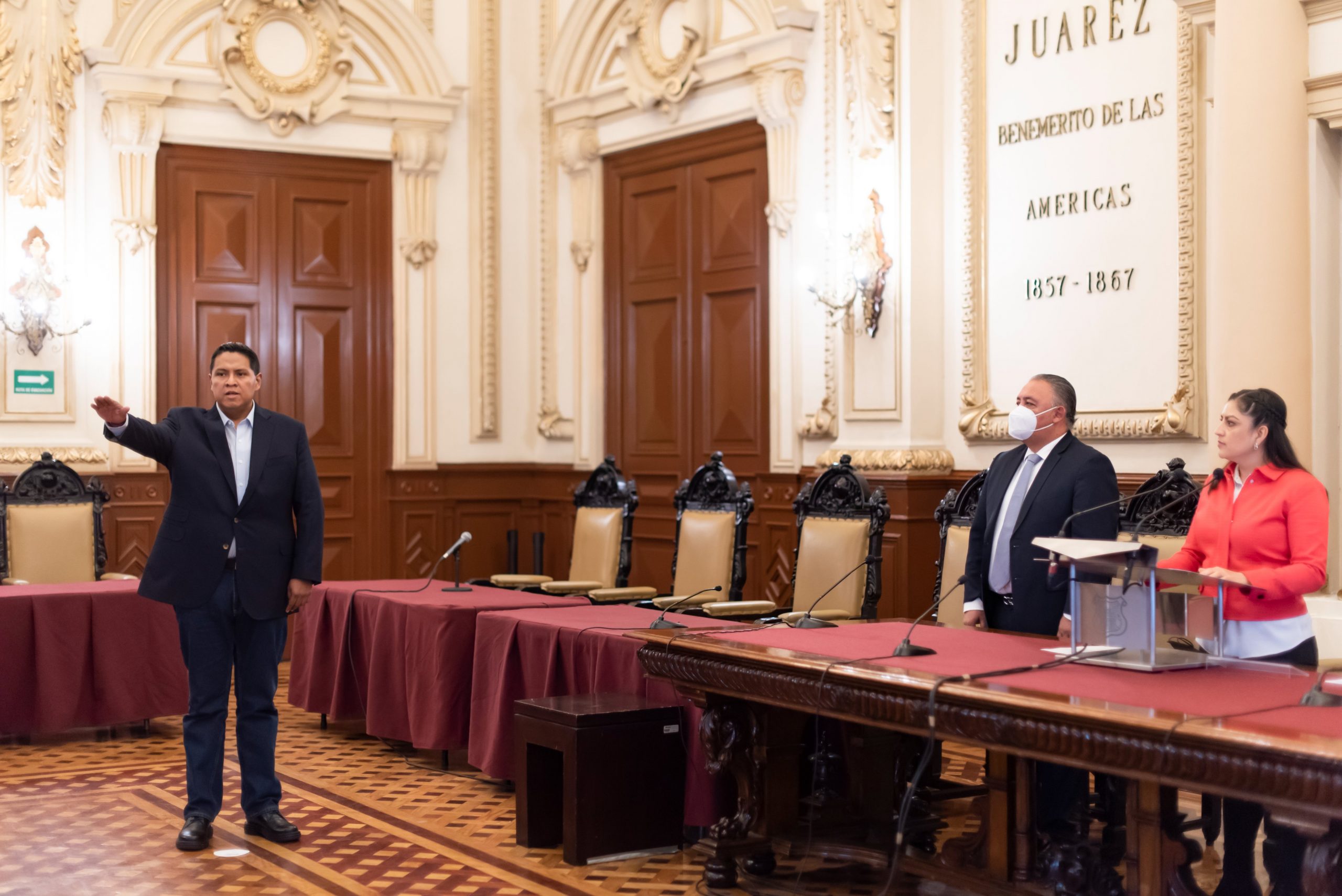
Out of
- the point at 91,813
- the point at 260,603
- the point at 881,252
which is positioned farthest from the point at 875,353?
the point at 91,813

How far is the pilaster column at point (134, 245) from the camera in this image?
27.1 feet

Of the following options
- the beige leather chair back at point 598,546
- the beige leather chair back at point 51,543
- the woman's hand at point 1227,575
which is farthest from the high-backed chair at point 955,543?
the beige leather chair back at point 51,543

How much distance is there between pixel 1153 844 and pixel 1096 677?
1.18 feet

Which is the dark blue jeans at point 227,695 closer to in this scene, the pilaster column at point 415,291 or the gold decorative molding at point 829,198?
the gold decorative molding at point 829,198

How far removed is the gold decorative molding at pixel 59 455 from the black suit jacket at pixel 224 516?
390 centimetres

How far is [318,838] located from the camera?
4566 mm

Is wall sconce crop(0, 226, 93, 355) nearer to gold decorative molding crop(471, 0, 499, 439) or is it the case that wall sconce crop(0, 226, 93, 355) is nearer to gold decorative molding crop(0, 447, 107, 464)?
gold decorative molding crop(0, 447, 107, 464)

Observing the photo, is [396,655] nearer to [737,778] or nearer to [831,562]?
[831,562]

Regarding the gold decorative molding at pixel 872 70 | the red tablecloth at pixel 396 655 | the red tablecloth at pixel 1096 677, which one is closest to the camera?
the red tablecloth at pixel 1096 677

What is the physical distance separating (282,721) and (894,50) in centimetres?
444

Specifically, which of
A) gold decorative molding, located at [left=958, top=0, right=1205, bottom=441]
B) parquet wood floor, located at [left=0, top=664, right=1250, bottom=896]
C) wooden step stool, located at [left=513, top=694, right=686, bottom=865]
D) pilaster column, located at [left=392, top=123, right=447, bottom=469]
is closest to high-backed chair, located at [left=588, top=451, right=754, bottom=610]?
parquet wood floor, located at [left=0, top=664, right=1250, bottom=896]

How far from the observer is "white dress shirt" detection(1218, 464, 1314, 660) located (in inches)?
136

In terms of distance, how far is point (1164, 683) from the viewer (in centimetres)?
296

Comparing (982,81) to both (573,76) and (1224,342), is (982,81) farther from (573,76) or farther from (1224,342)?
(573,76)
